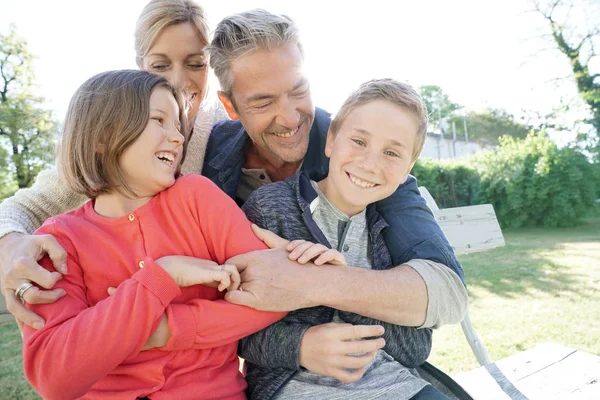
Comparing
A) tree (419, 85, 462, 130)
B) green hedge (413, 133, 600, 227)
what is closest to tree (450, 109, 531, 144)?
tree (419, 85, 462, 130)

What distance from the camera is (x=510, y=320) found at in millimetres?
6148

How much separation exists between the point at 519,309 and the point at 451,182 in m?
10.9

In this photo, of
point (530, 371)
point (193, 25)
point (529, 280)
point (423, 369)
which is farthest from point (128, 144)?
point (529, 280)

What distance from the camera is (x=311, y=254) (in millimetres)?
1599

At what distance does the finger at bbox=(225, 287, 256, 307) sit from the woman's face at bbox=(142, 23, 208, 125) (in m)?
1.22

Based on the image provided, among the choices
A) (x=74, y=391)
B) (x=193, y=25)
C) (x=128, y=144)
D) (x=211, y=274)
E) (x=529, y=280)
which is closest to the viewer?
(x=74, y=391)

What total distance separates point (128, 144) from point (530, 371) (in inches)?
93.0

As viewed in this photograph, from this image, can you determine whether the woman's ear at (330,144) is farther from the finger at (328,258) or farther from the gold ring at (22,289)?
the gold ring at (22,289)

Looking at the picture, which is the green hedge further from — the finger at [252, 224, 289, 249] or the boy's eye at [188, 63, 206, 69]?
the finger at [252, 224, 289, 249]

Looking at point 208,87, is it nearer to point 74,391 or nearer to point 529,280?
point 74,391

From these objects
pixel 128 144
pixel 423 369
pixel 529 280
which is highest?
pixel 128 144

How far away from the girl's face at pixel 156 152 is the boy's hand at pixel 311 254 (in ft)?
1.54

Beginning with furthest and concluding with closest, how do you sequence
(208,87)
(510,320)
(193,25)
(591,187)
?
(591,187) → (510,320) → (208,87) → (193,25)

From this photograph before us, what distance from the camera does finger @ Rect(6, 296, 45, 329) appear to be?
1.38 meters
